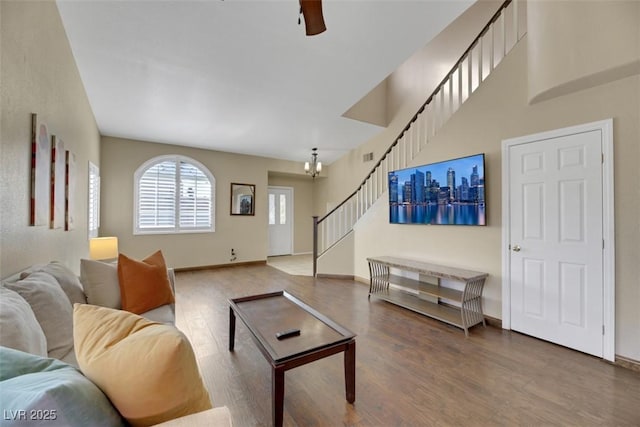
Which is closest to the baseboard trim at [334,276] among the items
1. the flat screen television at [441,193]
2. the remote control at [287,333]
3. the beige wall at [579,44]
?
the flat screen television at [441,193]

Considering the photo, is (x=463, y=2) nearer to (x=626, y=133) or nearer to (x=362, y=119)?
(x=626, y=133)

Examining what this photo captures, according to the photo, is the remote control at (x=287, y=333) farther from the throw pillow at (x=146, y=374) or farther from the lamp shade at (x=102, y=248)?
the lamp shade at (x=102, y=248)

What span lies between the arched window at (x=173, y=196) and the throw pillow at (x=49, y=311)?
172 inches

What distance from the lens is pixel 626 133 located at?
2.17m

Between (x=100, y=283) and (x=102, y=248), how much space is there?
176 cm

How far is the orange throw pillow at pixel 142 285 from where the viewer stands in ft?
6.73

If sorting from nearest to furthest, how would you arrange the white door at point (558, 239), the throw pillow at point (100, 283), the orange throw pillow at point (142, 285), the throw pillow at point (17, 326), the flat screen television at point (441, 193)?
the throw pillow at point (17, 326), the throw pillow at point (100, 283), the orange throw pillow at point (142, 285), the white door at point (558, 239), the flat screen television at point (441, 193)

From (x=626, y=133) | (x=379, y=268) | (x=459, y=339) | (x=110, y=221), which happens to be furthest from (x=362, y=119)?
(x=110, y=221)

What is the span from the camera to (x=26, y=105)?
5.02ft

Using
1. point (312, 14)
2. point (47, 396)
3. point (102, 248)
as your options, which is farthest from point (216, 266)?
point (47, 396)

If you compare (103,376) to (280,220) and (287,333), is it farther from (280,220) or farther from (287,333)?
(280,220)

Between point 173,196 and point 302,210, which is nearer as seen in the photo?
point 173,196

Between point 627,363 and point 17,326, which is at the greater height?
point 17,326

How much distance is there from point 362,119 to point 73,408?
5106mm
